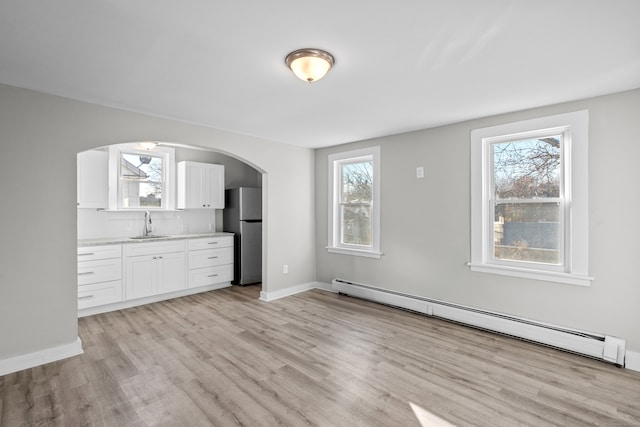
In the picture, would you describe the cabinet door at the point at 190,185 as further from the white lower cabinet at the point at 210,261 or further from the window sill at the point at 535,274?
the window sill at the point at 535,274

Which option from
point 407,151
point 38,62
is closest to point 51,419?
point 38,62

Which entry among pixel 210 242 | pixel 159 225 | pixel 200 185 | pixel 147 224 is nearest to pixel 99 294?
pixel 147 224

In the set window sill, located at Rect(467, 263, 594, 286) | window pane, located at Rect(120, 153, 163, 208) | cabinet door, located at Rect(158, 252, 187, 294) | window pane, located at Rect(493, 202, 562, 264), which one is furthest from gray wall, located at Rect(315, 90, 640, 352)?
window pane, located at Rect(120, 153, 163, 208)

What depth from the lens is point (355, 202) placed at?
4957 millimetres

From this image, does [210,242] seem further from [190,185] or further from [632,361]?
[632,361]

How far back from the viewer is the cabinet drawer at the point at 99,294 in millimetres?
3943

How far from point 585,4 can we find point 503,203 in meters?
2.21

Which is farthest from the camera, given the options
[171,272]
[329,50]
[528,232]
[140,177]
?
[140,177]

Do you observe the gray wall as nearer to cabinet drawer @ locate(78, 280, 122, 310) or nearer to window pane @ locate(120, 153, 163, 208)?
window pane @ locate(120, 153, 163, 208)

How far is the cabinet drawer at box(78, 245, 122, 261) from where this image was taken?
3.93 meters

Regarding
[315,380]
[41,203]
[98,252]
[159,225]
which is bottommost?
[315,380]

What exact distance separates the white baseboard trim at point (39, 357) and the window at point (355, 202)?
11.3 feet

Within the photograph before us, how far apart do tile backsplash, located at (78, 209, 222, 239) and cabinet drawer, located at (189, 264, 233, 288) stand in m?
0.87

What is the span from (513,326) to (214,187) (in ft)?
16.2
